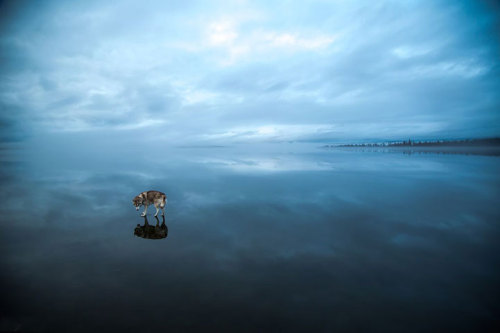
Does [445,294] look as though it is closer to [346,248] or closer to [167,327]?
[346,248]

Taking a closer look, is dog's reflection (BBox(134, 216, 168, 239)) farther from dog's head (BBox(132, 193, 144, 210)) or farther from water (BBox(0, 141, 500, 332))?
dog's head (BBox(132, 193, 144, 210))

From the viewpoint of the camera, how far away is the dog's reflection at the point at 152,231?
30.3ft

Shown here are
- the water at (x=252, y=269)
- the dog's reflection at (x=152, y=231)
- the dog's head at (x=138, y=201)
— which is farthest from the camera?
the dog's head at (x=138, y=201)

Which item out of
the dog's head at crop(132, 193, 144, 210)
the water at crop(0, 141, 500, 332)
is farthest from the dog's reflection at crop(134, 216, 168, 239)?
the dog's head at crop(132, 193, 144, 210)

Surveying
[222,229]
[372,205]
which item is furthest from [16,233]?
[372,205]

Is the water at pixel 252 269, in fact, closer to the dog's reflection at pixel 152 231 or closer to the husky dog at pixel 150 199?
the dog's reflection at pixel 152 231

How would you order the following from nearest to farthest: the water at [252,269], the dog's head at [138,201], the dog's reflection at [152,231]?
the water at [252,269] → the dog's reflection at [152,231] → the dog's head at [138,201]

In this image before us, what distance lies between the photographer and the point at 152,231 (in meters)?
9.76

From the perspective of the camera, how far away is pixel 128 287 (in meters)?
5.84

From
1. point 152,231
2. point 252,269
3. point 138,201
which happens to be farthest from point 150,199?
point 252,269

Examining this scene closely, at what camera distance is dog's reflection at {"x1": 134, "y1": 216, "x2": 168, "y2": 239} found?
923 cm

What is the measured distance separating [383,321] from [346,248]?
11.6 feet

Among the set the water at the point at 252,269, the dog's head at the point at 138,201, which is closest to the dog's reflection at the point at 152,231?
the water at the point at 252,269

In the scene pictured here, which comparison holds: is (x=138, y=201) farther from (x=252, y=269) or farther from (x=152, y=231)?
(x=252, y=269)
